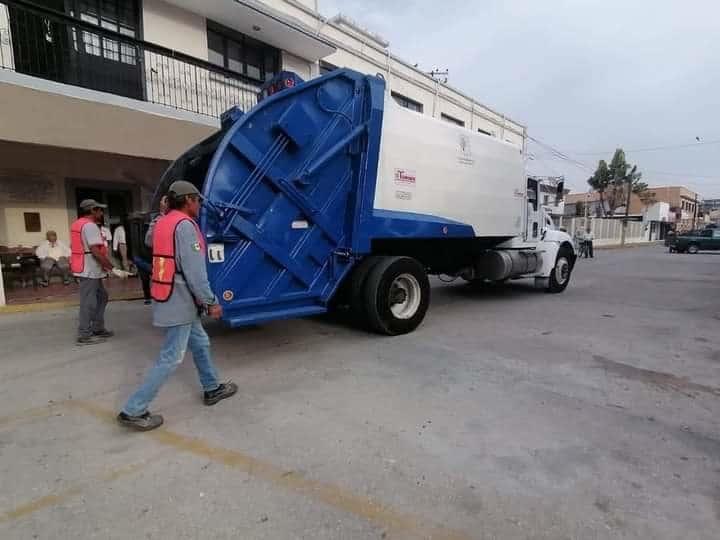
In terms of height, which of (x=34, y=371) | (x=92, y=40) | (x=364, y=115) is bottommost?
(x=34, y=371)

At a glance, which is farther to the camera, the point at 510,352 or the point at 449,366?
the point at 510,352

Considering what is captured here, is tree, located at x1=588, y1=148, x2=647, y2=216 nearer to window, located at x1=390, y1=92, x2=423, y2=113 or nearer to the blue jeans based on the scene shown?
window, located at x1=390, y1=92, x2=423, y2=113

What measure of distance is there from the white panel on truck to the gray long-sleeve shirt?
9.12ft

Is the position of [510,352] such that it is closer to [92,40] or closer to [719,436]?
[719,436]

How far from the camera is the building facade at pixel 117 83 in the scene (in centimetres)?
773

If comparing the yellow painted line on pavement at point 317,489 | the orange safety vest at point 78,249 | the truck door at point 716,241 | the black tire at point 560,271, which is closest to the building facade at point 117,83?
the orange safety vest at point 78,249

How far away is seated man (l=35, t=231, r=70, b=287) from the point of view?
32.5 feet

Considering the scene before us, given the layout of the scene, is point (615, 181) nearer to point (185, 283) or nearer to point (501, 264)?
point (501, 264)

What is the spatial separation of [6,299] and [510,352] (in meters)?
9.38

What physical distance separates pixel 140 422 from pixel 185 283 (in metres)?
1.09

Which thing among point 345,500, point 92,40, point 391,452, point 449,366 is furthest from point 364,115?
point 92,40

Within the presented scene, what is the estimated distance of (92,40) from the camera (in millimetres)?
9195

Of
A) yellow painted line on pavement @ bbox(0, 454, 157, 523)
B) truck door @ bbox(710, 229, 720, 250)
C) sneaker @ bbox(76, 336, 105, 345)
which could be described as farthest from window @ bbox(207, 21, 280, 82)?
truck door @ bbox(710, 229, 720, 250)

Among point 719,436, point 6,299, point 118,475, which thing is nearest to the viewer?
point 118,475
